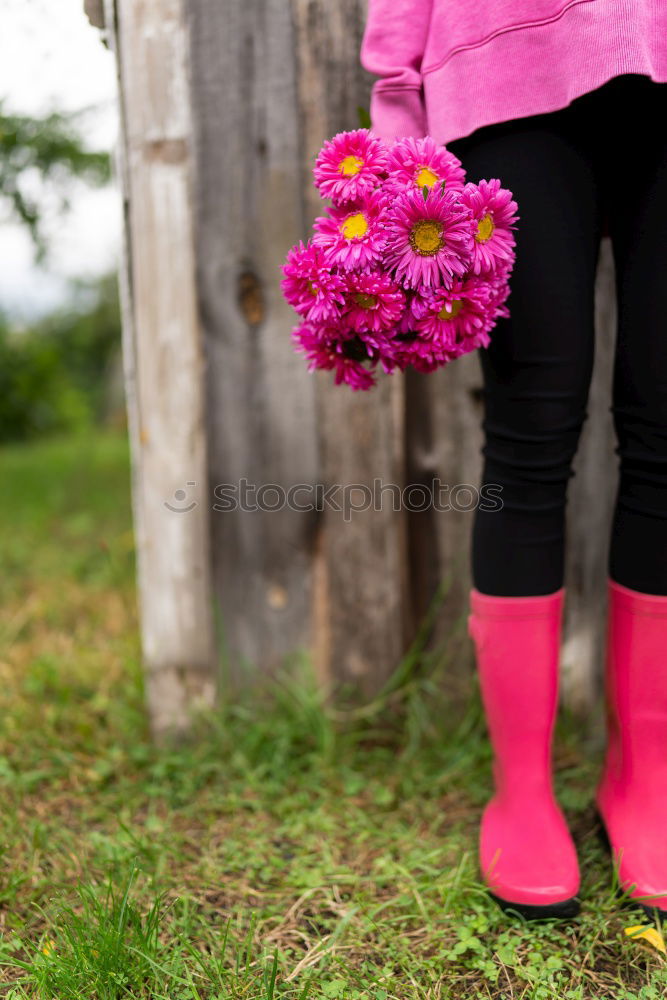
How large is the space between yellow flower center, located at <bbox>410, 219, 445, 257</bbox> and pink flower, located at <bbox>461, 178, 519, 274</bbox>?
0.13ft

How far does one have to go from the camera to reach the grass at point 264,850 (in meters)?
0.92

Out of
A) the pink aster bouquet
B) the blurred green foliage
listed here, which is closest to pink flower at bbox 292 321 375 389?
the pink aster bouquet

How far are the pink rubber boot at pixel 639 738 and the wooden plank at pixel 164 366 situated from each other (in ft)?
2.42

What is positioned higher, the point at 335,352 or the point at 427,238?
the point at 427,238

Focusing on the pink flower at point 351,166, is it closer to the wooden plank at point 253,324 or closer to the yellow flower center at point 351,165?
the yellow flower center at point 351,165

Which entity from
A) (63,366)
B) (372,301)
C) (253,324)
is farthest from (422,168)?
(63,366)

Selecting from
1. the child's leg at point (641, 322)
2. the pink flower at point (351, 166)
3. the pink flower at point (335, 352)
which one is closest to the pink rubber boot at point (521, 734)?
the child's leg at point (641, 322)

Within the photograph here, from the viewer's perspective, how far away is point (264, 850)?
118cm

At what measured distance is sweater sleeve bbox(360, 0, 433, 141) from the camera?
3.32 ft

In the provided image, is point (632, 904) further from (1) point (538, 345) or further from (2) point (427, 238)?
(2) point (427, 238)

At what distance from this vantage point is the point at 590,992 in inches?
35.6

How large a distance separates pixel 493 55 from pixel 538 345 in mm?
331

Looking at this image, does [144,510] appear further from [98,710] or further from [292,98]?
[292,98]

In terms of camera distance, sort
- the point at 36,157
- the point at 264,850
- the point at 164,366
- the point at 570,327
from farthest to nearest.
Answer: the point at 36,157 < the point at 164,366 < the point at 264,850 < the point at 570,327
